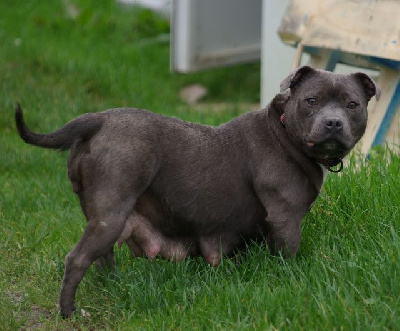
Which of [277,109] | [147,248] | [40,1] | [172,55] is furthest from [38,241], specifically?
[40,1]

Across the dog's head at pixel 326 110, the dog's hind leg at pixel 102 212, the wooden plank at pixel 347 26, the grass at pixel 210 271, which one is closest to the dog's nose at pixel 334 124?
the dog's head at pixel 326 110

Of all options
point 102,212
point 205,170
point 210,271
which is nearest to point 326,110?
point 205,170

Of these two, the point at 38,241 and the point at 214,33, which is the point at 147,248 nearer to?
Result: the point at 38,241

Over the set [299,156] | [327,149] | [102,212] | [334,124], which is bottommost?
[102,212]

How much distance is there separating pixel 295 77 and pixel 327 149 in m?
0.41

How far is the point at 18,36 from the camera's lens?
9250mm

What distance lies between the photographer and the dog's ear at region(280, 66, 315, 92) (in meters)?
4.06

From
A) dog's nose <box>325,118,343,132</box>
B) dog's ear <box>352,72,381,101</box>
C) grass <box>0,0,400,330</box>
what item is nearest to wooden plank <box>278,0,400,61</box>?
grass <box>0,0,400,330</box>

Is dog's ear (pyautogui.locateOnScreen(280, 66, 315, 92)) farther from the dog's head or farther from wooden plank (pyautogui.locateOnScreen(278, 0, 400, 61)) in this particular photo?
wooden plank (pyautogui.locateOnScreen(278, 0, 400, 61))

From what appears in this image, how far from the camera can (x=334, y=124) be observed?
387 cm

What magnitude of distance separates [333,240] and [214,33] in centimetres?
503

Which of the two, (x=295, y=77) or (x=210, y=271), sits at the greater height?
(x=295, y=77)

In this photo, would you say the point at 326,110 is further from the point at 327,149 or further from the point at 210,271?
the point at 210,271

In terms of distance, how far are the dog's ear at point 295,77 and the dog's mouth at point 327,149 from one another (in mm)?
306
